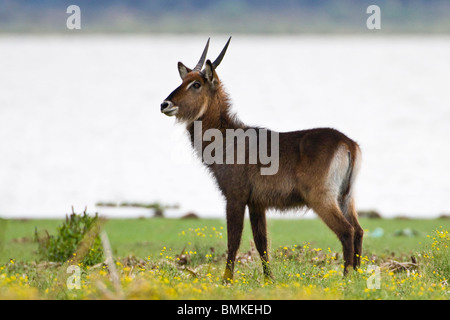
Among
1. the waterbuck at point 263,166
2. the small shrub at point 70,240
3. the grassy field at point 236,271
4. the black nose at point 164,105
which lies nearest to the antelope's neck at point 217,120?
the waterbuck at point 263,166

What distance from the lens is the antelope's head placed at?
10.3 m

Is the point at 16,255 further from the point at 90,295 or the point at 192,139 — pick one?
the point at 90,295

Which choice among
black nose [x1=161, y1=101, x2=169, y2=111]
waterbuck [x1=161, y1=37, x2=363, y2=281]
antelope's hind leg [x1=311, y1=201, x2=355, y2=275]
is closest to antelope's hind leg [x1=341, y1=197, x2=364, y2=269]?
waterbuck [x1=161, y1=37, x2=363, y2=281]

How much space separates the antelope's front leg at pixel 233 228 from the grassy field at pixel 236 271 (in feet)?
0.81

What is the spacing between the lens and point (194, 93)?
10.4 meters

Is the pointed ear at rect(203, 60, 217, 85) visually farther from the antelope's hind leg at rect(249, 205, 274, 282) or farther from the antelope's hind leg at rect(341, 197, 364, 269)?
the antelope's hind leg at rect(341, 197, 364, 269)

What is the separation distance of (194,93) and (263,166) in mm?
1464

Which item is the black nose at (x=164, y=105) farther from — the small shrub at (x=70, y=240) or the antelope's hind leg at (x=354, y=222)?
the small shrub at (x=70, y=240)

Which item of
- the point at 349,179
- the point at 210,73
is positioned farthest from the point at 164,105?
the point at 349,179

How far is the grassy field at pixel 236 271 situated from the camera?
27.5ft

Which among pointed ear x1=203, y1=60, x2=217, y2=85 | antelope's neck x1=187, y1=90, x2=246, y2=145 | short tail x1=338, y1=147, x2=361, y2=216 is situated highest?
pointed ear x1=203, y1=60, x2=217, y2=85

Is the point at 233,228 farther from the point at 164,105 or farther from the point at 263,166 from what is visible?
the point at 164,105

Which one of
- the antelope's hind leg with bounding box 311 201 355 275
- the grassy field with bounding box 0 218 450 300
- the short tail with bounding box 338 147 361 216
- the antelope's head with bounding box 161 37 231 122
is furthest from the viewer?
the antelope's head with bounding box 161 37 231 122
